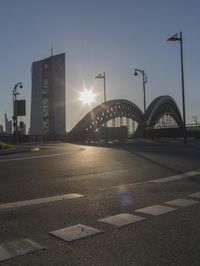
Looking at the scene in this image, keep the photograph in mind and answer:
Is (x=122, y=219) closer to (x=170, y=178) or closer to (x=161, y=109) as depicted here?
(x=170, y=178)

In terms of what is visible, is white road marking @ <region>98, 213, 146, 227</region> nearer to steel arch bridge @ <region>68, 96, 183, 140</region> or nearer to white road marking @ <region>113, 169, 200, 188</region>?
white road marking @ <region>113, 169, 200, 188</region>

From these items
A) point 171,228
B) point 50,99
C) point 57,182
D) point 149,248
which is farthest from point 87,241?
point 50,99

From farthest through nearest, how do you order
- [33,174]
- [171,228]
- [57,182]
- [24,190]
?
[33,174] < [57,182] < [24,190] < [171,228]

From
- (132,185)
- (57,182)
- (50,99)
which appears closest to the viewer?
(132,185)

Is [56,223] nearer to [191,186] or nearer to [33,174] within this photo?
[191,186]

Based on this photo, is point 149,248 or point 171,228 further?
point 171,228

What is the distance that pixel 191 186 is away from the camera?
1228 centimetres

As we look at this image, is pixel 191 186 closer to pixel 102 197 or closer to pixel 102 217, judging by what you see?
pixel 102 197

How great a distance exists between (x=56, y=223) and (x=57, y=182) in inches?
234

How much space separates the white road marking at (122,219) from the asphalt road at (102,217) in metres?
0.08

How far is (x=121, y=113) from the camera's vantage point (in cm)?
13100

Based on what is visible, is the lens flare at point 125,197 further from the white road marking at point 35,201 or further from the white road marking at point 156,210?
the white road marking at point 35,201

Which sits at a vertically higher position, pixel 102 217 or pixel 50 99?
pixel 50 99

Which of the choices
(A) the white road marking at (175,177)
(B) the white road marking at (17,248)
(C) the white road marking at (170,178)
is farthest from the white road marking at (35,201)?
(A) the white road marking at (175,177)
